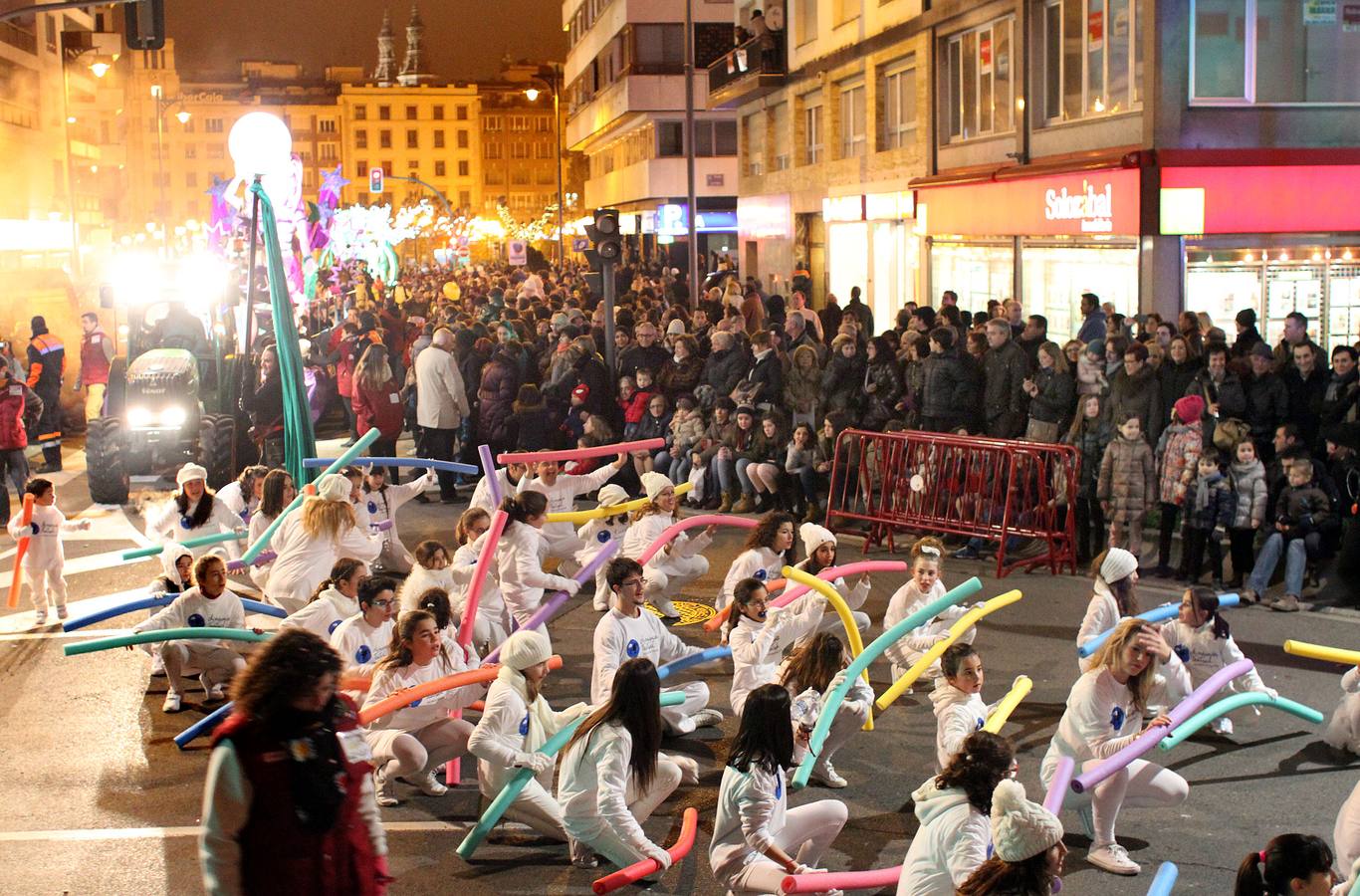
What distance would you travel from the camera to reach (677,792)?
9.53 metres

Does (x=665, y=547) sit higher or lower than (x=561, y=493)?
lower

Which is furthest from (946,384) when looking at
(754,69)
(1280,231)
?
(754,69)

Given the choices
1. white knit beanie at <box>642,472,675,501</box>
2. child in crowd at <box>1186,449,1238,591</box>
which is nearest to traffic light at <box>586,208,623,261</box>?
white knit beanie at <box>642,472,675,501</box>

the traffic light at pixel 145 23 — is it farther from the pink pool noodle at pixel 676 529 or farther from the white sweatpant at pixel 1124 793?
the white sweatpant at pixel 1124 793

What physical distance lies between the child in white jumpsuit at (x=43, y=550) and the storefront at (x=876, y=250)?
19073mm

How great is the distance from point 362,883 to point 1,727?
658cm

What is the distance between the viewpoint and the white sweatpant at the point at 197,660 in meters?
11.1

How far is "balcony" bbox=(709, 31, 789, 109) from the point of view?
39.5 metres

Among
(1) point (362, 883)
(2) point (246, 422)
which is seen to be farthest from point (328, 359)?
(1) point (362, 883)

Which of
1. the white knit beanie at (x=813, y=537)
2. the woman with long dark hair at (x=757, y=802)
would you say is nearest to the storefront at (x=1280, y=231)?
the white knit beanie at (x=813, y=537)

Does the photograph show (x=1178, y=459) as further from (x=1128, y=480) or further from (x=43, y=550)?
(x=43, y=550)

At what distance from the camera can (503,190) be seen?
15912 centimetres

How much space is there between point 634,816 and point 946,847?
2.18m

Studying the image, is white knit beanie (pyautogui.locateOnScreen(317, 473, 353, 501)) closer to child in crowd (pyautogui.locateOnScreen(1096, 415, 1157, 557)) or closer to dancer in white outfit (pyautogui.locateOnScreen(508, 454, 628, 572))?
dancer in white outfit (pyautogui.locateOnScreen(508, 454, 628, 572))
